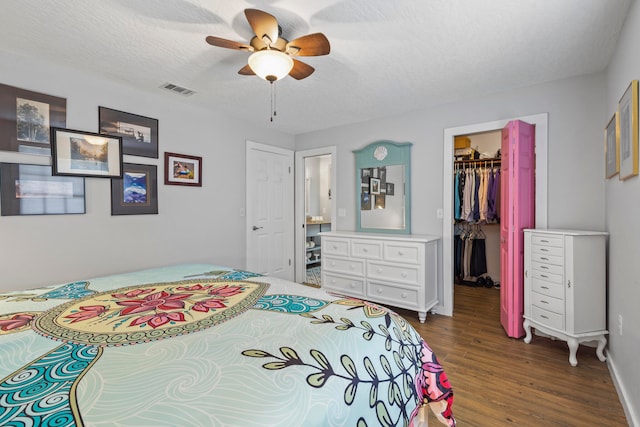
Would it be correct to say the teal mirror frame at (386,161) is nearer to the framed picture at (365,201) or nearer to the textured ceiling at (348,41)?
the framed picture at (365,201)

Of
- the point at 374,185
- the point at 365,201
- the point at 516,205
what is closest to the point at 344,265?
the point at 365,201

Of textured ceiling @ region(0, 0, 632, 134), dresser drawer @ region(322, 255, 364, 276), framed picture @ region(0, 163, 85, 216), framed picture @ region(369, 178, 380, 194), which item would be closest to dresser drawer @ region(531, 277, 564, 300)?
dresser drawer @ region(322, 255, 364, 276)

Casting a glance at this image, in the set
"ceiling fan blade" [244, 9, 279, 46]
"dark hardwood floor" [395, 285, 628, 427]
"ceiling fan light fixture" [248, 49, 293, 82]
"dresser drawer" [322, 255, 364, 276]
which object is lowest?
"dark hardwood floor" [395, 285, 628, 427]

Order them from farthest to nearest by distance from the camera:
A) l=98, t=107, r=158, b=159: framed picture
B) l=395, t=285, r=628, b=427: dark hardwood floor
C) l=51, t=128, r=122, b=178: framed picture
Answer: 1. l=98, t=107, r=158, b=159: framed picture
2. l=51, t=128, r=122, b=178: framed picture
3. l=395, t=285, r=628, b=427: dark hardwood floor

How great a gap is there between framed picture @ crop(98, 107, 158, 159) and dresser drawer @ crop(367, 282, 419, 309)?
2.67 m

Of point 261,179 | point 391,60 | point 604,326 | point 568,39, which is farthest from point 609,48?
point 261,179

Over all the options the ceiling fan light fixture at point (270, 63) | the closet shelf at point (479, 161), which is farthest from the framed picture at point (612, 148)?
the ceiling fan light fixture at point (270, 63)

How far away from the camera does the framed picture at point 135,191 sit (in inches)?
107

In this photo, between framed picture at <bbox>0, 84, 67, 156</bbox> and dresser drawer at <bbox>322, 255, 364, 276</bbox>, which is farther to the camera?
dresser drawer at <bbox>322, 255, 364, 276</bbox>

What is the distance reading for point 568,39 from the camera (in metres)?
1.99

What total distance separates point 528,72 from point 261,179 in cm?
305

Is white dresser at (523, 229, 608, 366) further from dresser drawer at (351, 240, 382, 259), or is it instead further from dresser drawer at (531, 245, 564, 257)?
dresser drawer at (351, 240, 382, 259)

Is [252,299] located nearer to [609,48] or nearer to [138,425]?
[138,425]

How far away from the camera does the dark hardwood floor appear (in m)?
1.69
